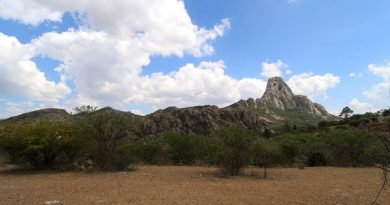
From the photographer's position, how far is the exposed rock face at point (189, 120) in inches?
2191

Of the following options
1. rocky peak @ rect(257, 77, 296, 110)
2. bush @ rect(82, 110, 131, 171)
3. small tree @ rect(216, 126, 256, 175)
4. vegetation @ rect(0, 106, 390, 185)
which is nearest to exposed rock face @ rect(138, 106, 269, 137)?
vegetation @ rect(0, 106, 390, 185)

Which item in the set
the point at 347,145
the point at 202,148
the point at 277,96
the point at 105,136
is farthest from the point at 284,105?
the point at 105,136

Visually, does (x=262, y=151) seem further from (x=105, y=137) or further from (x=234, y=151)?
(x=105, y=137)

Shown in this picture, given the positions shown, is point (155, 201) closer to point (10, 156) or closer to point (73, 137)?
point (73, 137)

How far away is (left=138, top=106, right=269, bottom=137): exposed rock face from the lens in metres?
55.7

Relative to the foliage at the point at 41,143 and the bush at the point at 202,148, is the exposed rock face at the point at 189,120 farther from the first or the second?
the foliage at the point at 41,143

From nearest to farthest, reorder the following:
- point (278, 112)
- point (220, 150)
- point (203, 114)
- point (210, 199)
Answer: point (210, 199) < point (220, 150) < point (203, 114) < point (278, 112)

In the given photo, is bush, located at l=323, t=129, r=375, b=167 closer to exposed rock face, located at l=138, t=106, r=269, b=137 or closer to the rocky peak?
exposed rock face, located at l=138, t=106, r=269, b=137

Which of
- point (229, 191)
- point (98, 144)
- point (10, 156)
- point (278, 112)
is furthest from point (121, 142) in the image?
point (278, 112)

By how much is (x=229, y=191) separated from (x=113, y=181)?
17.4ft

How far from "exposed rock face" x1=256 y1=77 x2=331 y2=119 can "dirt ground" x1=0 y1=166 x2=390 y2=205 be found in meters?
127

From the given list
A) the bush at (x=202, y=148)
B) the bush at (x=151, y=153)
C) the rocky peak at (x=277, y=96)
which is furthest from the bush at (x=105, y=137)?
the rocky peak at (x=277, y=96)

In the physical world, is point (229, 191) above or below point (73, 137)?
below

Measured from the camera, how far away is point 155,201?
455 inches
